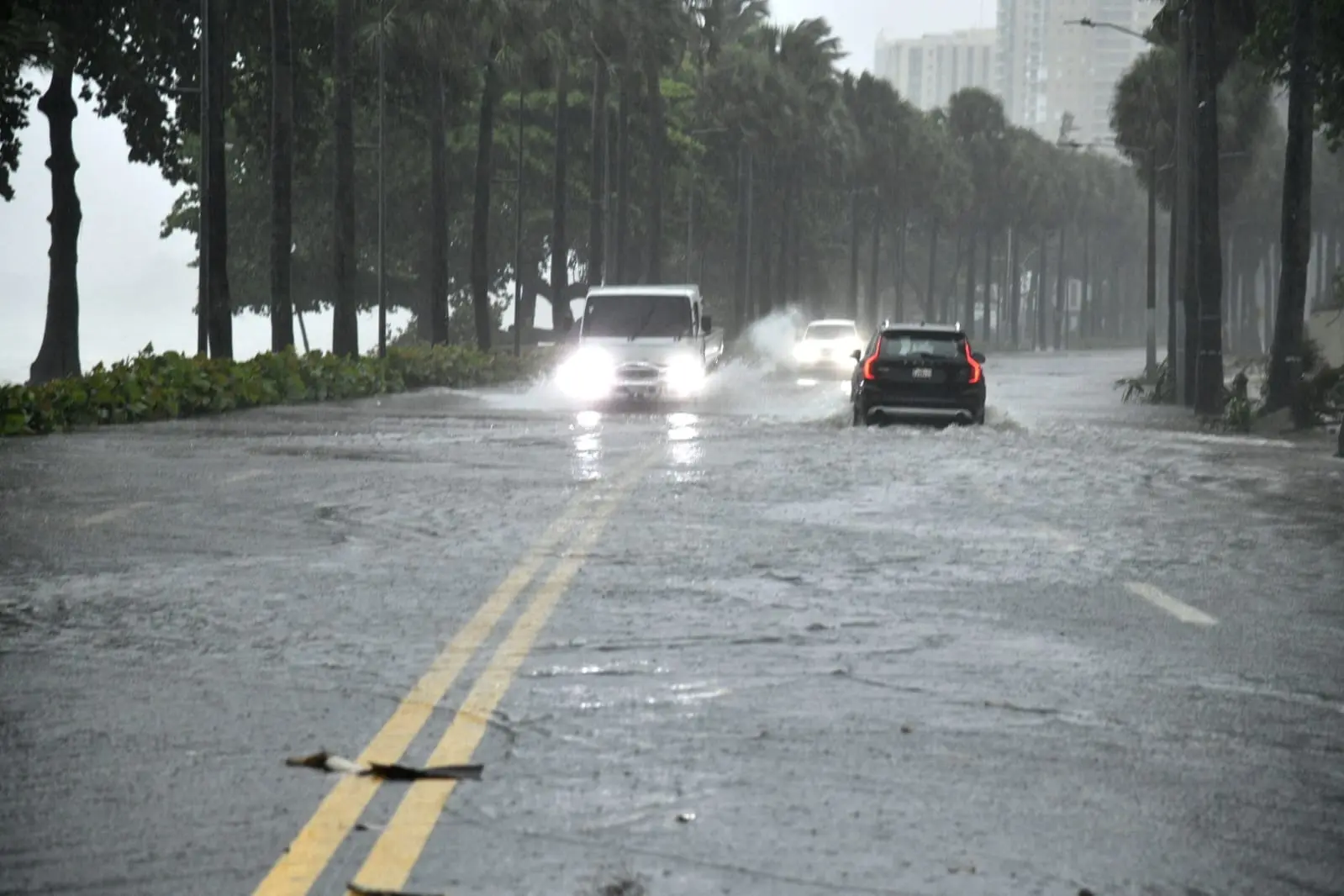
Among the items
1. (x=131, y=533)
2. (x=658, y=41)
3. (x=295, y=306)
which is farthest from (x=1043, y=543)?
(x=295, y=306)

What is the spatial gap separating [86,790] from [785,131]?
9606cm

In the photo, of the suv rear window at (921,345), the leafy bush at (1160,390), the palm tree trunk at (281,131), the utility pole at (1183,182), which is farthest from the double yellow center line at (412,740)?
the leafy bush at (1160,390)

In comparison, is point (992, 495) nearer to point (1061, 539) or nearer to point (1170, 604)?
point (1061, 539)

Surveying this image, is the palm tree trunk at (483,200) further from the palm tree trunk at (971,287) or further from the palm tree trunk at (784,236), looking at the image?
the palm tree trunk at (971,287)

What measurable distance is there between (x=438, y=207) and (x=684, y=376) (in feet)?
73.1

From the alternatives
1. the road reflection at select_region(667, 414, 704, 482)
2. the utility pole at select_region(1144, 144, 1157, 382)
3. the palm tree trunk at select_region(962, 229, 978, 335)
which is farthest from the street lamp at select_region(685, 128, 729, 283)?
the road reflection at select_region(667, 414, 704, 482)

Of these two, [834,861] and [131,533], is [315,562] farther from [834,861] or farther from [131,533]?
[834,861]

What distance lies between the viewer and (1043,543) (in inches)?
663

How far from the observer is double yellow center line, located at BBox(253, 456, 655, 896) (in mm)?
6902

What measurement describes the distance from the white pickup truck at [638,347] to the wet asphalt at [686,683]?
19.2m

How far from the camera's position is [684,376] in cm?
4159

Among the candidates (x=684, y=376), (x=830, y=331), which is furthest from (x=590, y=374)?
(x=830, y=331)

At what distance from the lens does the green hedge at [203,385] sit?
30.5 m

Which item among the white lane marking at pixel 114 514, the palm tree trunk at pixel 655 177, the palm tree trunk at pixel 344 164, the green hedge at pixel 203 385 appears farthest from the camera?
the palm tree trunk at pixel 655 177
